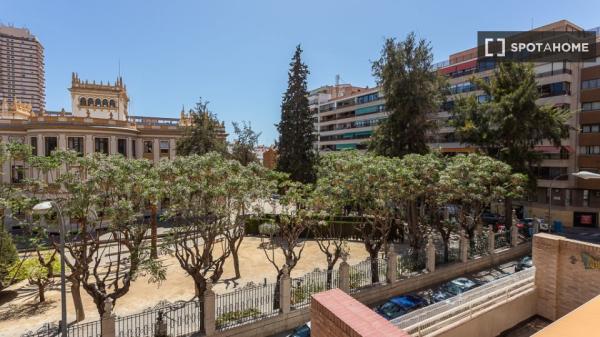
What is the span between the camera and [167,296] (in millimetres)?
18703

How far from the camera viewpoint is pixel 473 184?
69.9ft

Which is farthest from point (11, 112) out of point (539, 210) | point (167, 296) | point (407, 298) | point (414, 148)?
point (539, 210)

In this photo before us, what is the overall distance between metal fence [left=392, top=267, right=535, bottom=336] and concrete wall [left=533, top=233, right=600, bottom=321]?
0.65 meters

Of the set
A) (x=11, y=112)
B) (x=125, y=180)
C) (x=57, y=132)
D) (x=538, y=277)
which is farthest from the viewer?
(x=11, y=112)

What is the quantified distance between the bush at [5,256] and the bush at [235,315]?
37.8 ft

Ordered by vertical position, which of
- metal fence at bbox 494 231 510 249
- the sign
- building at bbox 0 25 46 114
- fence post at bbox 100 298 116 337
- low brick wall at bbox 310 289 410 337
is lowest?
metal fence at bbox 494 231 510 249

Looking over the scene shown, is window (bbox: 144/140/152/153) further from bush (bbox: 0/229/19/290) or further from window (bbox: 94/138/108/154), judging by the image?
bush (bbox: 0/229/19/290)

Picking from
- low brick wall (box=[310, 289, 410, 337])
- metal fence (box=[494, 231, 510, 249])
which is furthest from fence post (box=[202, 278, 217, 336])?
metal fence (box=[494, 231, 510, 249])

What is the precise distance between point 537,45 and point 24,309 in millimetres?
50770

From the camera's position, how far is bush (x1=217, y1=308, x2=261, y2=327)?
548 inches

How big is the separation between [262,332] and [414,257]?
10160 mm

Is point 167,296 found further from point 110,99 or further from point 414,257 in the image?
point 110,99

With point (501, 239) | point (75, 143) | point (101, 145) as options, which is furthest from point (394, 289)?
point (75, 143)

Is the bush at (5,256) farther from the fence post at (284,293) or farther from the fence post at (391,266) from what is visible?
the fence post at (391,266)
